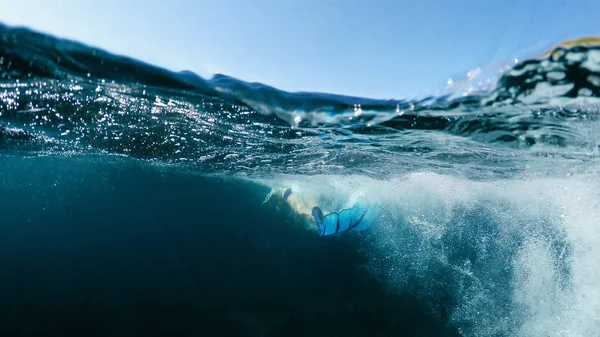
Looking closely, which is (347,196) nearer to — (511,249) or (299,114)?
(511,249)

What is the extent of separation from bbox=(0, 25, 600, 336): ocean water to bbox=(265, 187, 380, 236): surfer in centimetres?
230

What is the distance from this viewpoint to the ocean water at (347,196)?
7.83 m

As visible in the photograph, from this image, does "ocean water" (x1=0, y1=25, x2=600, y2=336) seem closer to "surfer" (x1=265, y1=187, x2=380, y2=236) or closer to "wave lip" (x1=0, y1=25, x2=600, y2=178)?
"wave lip" (x1=0, y1=25, x2=600, y2=178)

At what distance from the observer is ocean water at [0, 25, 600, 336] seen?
783cm

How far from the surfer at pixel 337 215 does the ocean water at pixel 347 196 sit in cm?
230

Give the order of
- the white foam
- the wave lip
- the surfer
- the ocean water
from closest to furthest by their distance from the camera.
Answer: the wave lip → the ocean water → the surfer → the white foam

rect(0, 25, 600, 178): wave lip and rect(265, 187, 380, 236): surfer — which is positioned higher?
rect(0, 25, 600, 178): wave lip

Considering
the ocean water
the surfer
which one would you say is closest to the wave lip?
the ocean water

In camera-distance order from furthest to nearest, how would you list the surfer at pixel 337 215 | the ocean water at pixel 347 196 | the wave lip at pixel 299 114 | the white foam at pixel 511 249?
the white foam at pixel 511 249 → the surfer at pixel 337 215 → the ocean water at pixel 347 196 → the wave lip at pixel 299 114

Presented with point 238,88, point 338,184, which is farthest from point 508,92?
point 338,184

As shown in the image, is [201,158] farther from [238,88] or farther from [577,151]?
[577,151]

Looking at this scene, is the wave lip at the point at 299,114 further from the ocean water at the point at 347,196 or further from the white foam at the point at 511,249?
the white foam at the point at 511,249

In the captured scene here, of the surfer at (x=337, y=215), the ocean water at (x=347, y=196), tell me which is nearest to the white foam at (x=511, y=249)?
the ocean water at (x=347, y=196)

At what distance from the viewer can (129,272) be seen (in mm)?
29750
